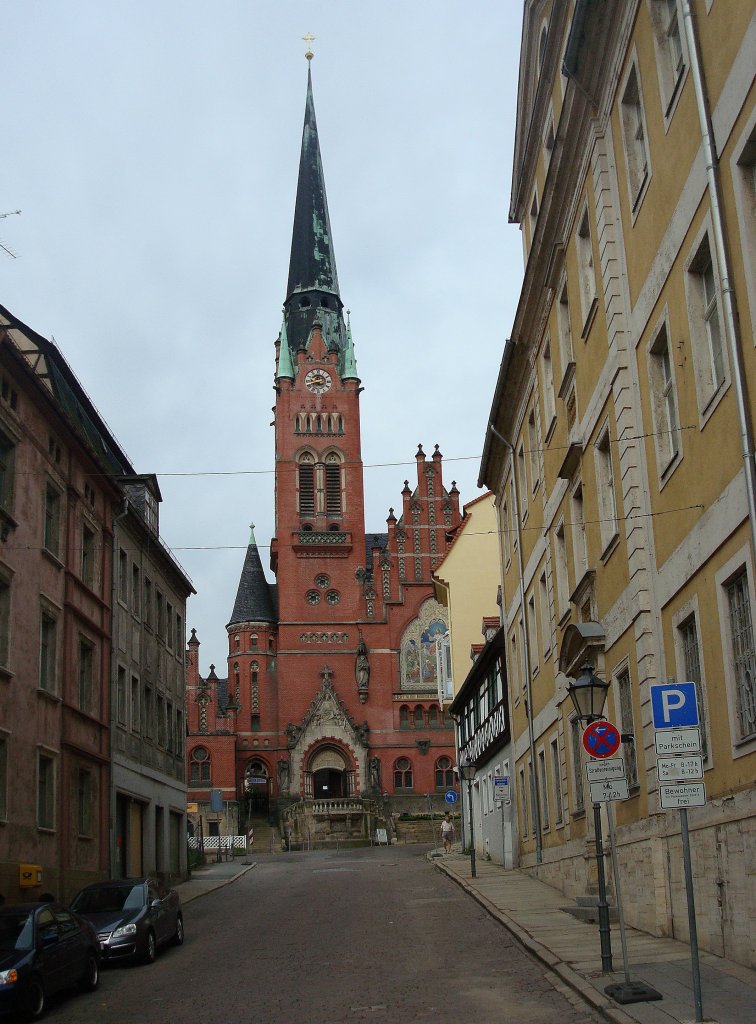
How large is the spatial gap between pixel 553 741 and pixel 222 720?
2130 inches

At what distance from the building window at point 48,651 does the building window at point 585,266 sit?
475 inches

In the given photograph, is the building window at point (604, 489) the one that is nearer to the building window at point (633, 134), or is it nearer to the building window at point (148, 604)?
the building window at point (633, 134)

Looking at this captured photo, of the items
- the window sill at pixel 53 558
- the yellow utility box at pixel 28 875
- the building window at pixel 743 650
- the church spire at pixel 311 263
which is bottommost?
the yellow utility box at pixel 28 875

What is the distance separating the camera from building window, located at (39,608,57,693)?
24172 mm

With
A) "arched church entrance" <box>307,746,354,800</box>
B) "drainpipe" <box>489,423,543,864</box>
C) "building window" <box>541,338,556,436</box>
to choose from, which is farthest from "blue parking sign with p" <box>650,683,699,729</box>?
"arched church entrance" <box>307,746,354,800</box>

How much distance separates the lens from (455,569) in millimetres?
48469

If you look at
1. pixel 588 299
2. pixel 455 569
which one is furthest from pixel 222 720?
pixel 588 299

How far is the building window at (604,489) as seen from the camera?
18.1m

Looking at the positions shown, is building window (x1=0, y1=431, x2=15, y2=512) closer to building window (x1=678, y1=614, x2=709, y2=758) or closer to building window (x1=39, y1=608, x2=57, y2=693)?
building window (x1=39, y1=608, x2=57, y2=693)

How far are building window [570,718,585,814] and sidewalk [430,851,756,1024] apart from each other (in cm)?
174

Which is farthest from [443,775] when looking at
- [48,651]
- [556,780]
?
[48,651]

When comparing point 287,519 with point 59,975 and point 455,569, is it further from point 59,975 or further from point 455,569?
point 59,975

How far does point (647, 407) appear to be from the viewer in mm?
15539

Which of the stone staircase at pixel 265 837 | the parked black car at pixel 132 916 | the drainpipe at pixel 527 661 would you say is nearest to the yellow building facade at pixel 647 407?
the drainpipe at pixel 527 661
